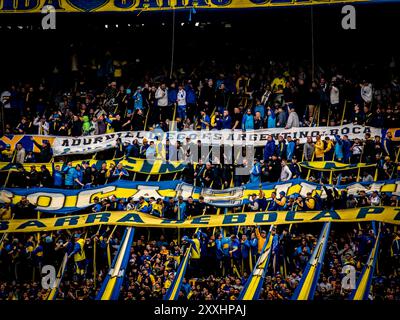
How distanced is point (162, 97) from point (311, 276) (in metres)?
7.21

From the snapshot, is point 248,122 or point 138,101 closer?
point 248,122

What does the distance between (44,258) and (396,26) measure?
12.3 metres

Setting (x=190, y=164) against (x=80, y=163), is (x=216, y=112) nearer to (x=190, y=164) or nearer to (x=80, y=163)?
(x=190, y=164)

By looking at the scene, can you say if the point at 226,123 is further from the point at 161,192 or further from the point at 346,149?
the point at 346,149

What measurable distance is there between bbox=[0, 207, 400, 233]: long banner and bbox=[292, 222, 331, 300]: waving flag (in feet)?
2.99

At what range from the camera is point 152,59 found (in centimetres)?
3133

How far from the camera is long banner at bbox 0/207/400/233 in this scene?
1033 inches

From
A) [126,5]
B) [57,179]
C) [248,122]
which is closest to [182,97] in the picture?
[248,122]

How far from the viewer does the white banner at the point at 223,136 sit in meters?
28.1

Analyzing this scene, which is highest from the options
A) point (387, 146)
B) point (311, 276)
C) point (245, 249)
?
point (387, 146)

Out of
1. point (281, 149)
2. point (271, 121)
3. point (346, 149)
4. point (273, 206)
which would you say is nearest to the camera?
point (273, 206)

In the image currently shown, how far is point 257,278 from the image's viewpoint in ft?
84.7

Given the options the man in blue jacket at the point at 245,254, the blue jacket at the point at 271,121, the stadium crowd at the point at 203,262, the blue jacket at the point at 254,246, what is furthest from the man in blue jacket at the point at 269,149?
the man in blue jacket at the point at 245,254

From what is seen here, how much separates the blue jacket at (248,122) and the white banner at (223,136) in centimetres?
16
